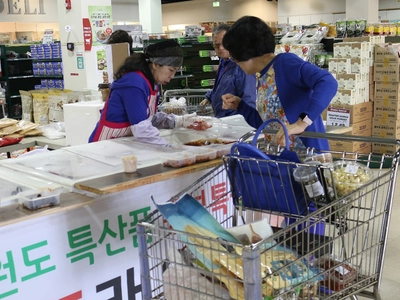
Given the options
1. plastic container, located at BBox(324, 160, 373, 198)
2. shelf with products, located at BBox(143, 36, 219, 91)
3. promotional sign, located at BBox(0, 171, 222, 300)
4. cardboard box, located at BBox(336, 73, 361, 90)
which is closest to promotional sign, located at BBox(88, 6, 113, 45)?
shelf with products, located at BBox(143, 36, 219, 91)

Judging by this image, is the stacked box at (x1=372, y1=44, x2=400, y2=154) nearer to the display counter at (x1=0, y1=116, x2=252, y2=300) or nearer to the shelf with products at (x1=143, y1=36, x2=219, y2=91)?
the shelf with products at (x1=143, y1=36, x2=219, y2=91)

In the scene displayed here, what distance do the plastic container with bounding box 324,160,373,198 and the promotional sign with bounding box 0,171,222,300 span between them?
0.70m

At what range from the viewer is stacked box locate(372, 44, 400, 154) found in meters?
6.57

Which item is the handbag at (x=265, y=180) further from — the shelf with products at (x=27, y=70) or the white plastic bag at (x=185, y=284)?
the shelf with products at (x=27, y=70)

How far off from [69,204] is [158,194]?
586 millimetres

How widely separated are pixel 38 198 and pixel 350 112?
5.25 metres

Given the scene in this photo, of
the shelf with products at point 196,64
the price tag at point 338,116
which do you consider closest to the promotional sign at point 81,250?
the price tag at point 338,116

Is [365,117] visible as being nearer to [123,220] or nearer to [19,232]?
[123,220]

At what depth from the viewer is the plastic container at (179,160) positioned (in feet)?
7.96

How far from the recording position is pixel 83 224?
221cm

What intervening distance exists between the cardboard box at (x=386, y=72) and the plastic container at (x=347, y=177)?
198 inches

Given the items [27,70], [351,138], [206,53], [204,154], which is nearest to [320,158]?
[351,138]

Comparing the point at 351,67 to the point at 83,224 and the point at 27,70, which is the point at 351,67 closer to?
the point at 83,224

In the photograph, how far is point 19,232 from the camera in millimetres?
1973
